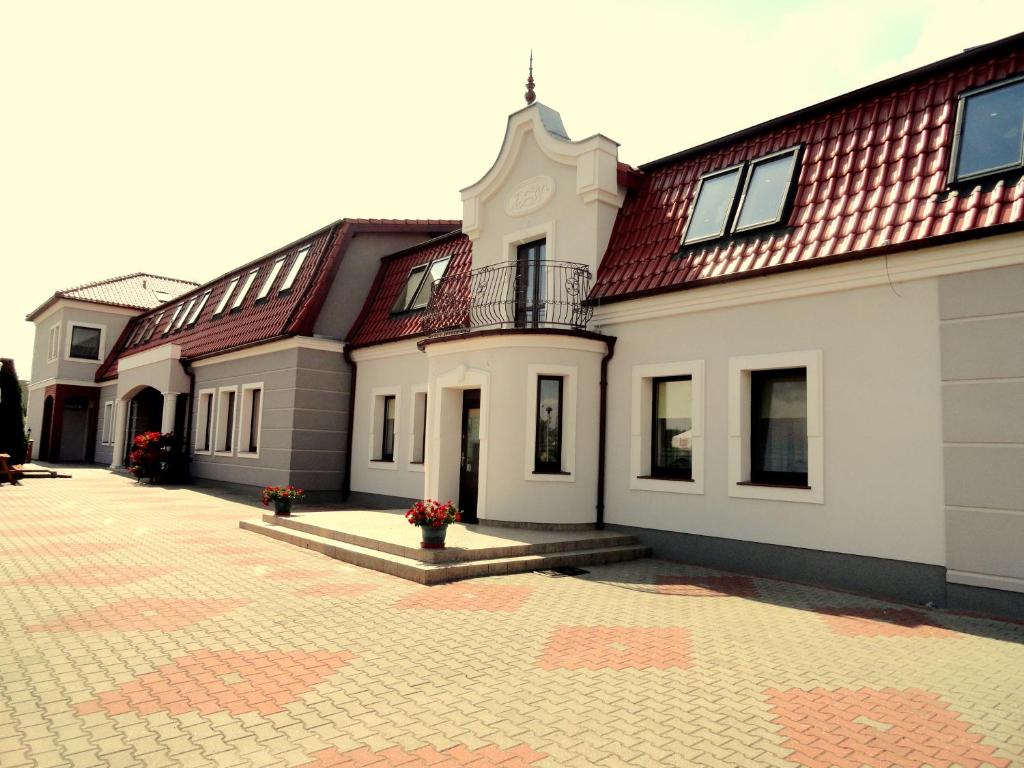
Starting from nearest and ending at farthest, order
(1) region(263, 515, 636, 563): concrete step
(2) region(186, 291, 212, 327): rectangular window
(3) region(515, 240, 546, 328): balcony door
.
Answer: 1. (1) region(263, 515, 636, 563): concrete step
2. (3) region(515, 240, 546, 328): balcony door
3. (2) region(186, 291, 212, 327): rectangular window

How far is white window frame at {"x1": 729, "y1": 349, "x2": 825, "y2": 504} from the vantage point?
8289mm

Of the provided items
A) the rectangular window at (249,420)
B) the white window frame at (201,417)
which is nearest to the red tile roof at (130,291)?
the white window frame at (201,417)

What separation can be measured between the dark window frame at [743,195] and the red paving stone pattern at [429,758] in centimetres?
767

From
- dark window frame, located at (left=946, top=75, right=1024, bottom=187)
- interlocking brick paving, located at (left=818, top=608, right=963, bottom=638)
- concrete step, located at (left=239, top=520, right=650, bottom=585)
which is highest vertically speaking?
dark window frame, located at (left=946, top=75, right=1024, bottom=187)

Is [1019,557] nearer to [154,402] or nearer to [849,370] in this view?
[849,370]

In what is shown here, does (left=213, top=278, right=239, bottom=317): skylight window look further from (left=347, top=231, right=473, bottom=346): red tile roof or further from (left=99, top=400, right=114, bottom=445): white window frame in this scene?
(left=99, top=400, right=114, bottom=445): white window frame

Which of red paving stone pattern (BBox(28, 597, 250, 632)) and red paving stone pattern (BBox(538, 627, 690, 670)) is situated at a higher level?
red paving stone pattern (BBox(538, 627, 690, 670))

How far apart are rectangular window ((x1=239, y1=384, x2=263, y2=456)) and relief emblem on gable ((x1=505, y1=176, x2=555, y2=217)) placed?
9.26m

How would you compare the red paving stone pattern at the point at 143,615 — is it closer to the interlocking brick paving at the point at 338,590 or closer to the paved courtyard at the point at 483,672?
the paved courtyard at the point at 483,672

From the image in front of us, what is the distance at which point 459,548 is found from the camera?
337 inches

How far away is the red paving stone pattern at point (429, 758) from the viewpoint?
3516 mm

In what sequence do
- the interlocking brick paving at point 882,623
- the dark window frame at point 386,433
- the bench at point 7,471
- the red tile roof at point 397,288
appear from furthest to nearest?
the bench at point 7,471
the dark window frame at point 386,433
the red tile roof at point 397,288
the interlocking brick paving at point 882,623

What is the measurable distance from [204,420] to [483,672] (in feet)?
59.9

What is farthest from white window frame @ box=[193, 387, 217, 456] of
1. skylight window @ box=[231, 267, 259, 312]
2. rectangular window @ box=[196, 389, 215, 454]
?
skylight window @ box=[231, 267, 259, 312]
